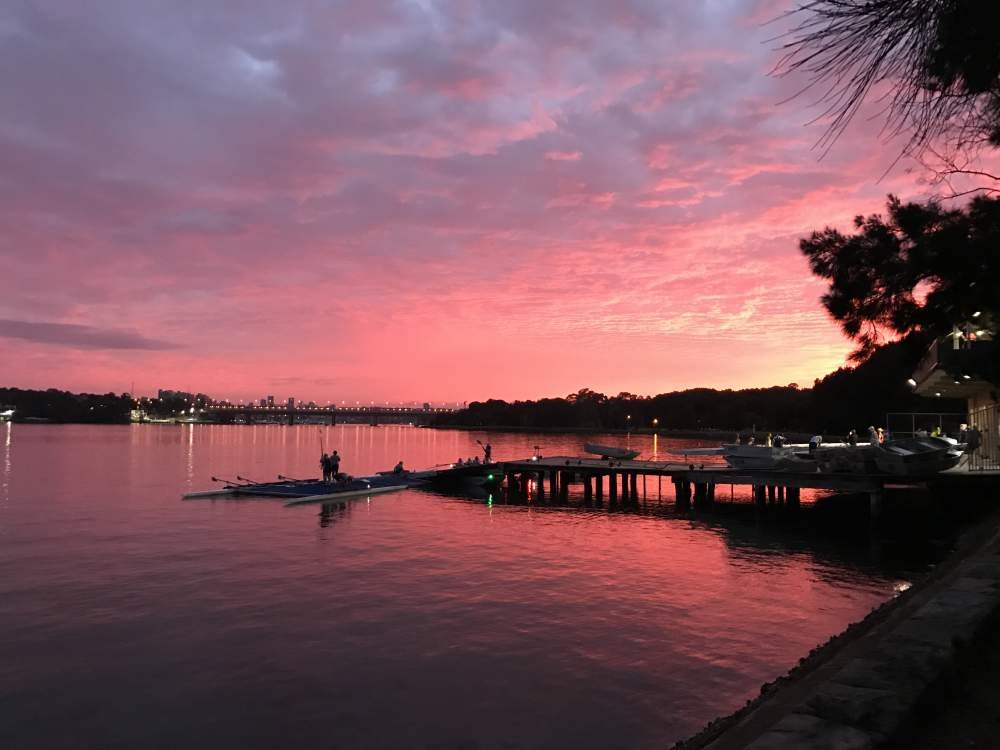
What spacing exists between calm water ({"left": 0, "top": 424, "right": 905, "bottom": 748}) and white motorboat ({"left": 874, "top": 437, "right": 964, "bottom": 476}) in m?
6.01

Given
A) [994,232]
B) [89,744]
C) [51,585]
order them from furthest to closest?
[51,585], [89,744], [994,232]

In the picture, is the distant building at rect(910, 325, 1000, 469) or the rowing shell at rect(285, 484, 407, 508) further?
the rowing shell at rect(285, 484, 407, 508)

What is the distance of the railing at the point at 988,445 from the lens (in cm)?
3138

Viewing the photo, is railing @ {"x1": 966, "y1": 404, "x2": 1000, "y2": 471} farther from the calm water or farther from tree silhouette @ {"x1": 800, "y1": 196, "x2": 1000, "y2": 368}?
tree silhouette @ {"x1": 800, "y1": 196, "x2": 1000, "y2": 368}

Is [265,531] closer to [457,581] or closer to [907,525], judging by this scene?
[457,581]

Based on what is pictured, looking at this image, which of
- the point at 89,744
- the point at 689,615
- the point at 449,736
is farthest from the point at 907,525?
the point at 89,744

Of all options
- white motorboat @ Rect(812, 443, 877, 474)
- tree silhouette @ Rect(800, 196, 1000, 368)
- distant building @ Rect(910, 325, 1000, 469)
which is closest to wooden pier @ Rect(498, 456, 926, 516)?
white motorboat @ Rect(812, 443, 877, 474)

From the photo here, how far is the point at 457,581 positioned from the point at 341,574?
4.40m

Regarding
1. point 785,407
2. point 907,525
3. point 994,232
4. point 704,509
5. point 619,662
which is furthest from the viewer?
point 785,407

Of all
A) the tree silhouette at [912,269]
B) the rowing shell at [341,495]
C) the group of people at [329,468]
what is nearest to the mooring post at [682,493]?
the rowing shell at [341,495]

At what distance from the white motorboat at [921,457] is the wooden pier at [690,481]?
0.54m

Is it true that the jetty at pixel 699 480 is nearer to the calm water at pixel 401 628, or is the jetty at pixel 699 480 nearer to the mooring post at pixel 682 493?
the mooring post at pixel 682 493

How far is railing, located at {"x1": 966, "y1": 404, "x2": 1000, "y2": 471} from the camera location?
1235 inches

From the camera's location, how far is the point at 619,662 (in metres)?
15.5
